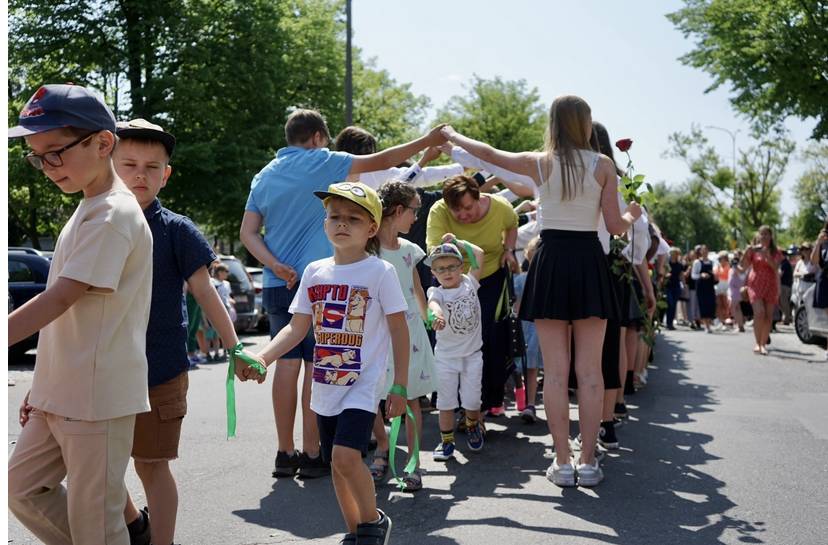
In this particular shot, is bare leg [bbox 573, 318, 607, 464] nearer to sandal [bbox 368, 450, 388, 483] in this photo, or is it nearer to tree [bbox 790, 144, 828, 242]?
sandal [bbox 368, 450, 388, 483]

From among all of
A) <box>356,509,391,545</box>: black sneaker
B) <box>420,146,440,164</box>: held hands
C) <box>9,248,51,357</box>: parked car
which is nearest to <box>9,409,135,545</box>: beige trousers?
<box>356,509,391,545</box>: black sneaker

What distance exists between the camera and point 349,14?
72.6ft

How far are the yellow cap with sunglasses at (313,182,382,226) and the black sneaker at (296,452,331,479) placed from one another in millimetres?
2248

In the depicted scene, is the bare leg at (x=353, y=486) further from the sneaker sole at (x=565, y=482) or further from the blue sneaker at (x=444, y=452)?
the blue sneaker at (x=444, y=452)

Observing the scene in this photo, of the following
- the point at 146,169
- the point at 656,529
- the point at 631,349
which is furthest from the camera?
the point at 631,349

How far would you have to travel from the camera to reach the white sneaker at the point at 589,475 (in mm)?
5773

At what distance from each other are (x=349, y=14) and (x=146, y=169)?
Answer: 61.6 ft

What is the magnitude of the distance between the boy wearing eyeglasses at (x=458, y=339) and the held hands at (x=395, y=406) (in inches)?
104

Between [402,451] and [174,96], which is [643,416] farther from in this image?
[174,96]

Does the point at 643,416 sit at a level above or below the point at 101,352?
below

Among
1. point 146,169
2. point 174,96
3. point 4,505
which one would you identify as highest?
point 174,96

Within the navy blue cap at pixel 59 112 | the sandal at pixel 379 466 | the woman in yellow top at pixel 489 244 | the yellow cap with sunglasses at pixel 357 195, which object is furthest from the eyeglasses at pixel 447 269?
the navy blue cap at pixel 59 112

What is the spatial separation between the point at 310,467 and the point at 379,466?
0.43 metres

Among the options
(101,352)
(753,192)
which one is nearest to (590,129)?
(101,352)
